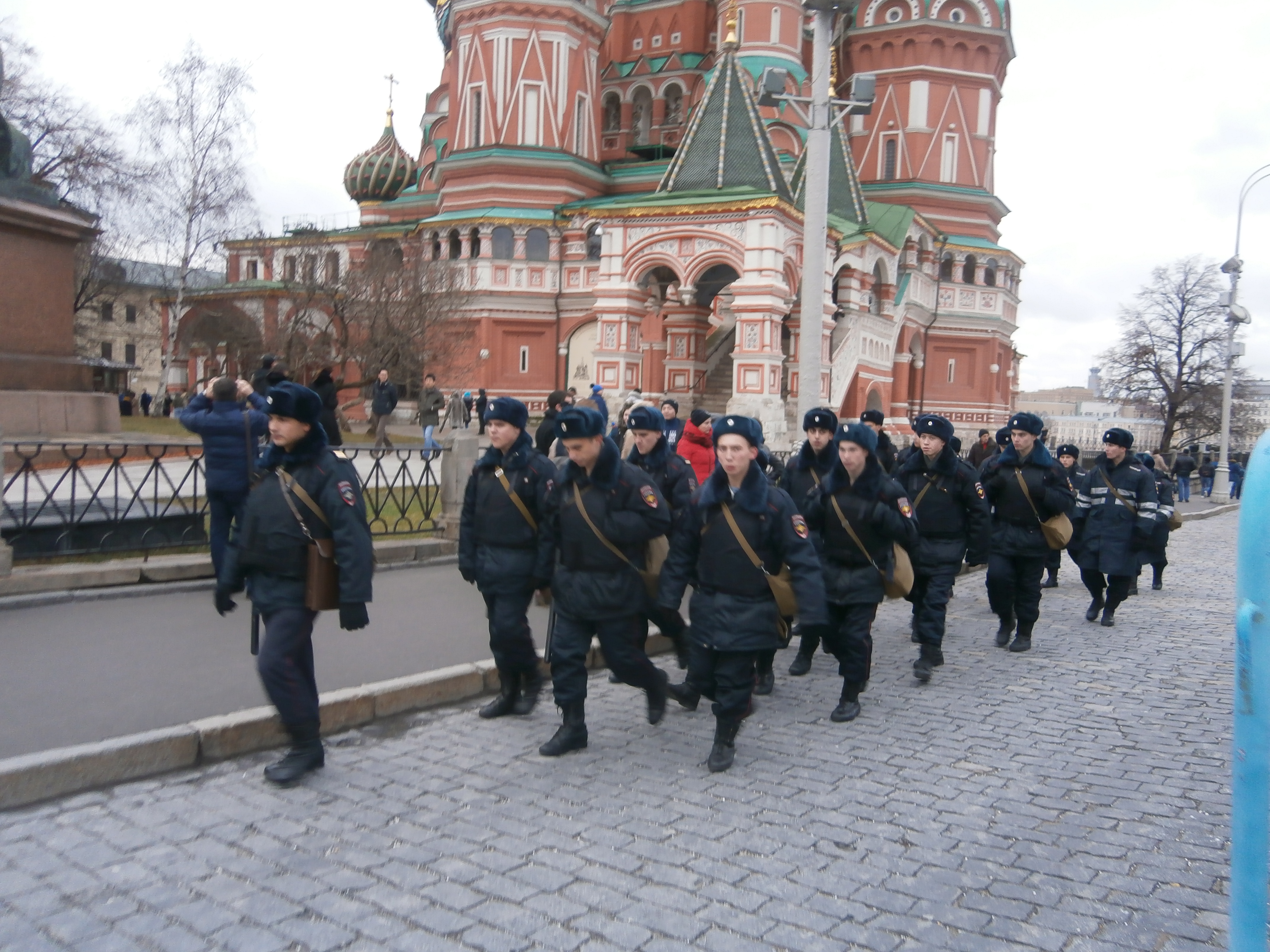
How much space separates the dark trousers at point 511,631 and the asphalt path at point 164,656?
0.99 m

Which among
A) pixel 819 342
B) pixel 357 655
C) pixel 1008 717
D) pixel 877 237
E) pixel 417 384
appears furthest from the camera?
pixel 417 384

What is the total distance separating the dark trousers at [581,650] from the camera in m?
5.15

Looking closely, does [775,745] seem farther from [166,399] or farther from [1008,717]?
[166,399]

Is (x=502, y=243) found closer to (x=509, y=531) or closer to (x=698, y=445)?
(x=698, y=445)

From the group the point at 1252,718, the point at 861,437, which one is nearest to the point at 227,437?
the point at 861,437

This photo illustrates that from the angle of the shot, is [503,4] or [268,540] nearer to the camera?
[268,540]

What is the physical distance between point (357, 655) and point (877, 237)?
2708 centimetres

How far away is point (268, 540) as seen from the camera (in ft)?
15.2

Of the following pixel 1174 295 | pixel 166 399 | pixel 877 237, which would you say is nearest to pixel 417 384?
pixel 166 399

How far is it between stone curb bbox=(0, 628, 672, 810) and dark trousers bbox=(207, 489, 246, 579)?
2733 mm

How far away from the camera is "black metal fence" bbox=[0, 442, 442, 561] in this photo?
8.21 metres

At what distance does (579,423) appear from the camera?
200 inches

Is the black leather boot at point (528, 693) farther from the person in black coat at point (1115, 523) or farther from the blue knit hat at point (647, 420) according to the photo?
the person in black coat at point (1115, 523)

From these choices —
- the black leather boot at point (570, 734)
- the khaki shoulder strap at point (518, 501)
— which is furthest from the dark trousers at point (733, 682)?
the khaki shoulder strap at point (518, 501)
